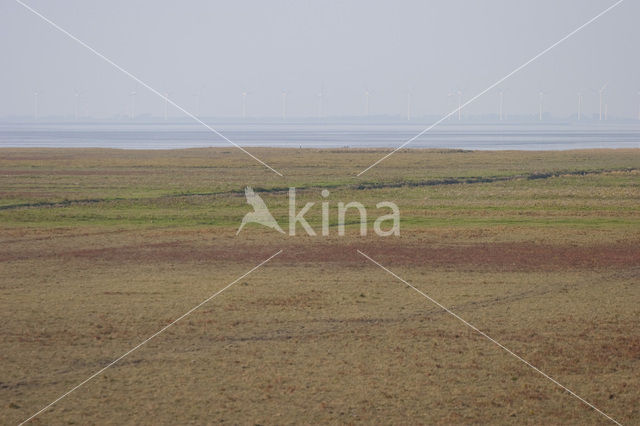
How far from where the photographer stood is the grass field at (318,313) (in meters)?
13.1

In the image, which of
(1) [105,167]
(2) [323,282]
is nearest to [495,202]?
(2) [323,282]

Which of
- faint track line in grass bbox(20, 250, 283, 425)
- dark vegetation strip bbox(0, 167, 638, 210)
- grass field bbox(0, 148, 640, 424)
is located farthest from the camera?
dark vegetation strip bbox(0, 167, 638, 210)

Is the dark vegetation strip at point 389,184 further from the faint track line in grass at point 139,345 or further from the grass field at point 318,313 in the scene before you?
the faint track line in grass at point 139,345

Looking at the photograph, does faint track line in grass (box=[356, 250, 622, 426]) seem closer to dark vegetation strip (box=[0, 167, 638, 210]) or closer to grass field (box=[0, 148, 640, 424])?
grass field (box=[0, 148, 640, 424])

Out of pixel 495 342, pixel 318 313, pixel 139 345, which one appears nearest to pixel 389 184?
pixel 318 313

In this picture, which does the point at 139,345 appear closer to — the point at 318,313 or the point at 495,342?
the point at 318,313

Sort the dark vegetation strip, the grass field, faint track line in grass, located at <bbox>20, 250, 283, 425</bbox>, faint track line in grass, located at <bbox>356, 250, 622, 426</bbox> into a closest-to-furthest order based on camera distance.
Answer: faint track line in grass, located at <bbox>20, 250, 283, 425</bbox>
faint track line in grass, located at <bbox>356, 250, 622, 426</bbox>
the grass field
the dark vegetation strip

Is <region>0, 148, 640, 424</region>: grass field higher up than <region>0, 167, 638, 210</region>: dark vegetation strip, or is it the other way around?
<region>0, 167, 638, 210</region>: dark vegetation strip

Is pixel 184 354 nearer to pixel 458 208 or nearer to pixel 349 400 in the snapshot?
pixel 349 400

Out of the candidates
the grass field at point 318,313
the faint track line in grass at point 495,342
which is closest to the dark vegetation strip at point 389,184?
the grass field at point 318,313

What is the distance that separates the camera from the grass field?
13109 mm

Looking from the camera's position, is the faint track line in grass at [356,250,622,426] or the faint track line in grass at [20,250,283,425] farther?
the faint track line in grass at [356,250,622,426]

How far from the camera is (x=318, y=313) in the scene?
1906 centimetres

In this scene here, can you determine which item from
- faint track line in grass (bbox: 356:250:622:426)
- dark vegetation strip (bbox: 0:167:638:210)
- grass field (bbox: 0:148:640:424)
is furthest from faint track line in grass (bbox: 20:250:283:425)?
dark vegetation strip (bbox: 0:167:638:210)
